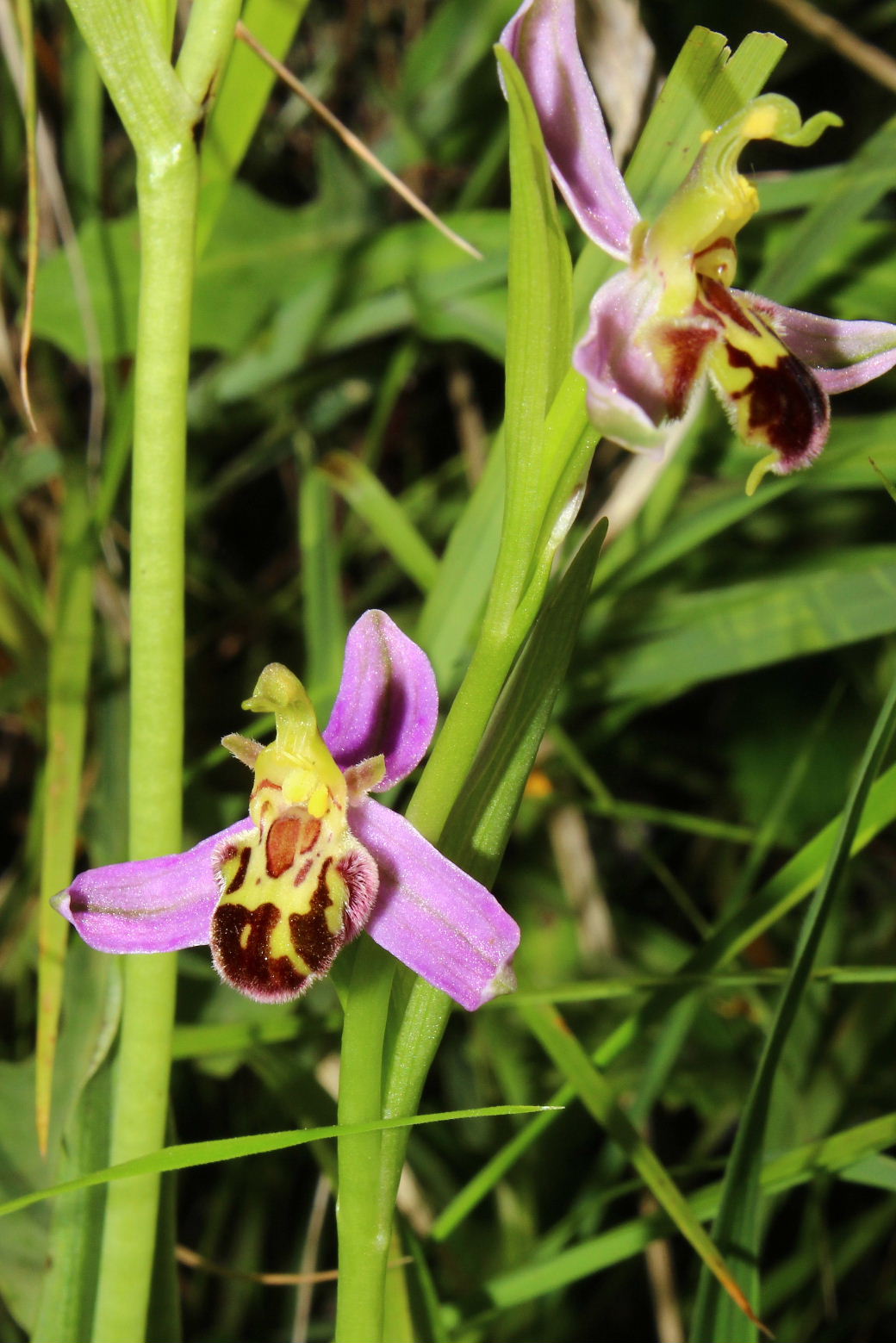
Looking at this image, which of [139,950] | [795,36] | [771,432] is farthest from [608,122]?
[139,950]

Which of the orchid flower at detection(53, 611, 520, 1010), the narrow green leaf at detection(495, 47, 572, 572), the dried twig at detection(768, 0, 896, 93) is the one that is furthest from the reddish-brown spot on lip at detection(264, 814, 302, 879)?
the dried twig at detection(768, 0, 896, 93)

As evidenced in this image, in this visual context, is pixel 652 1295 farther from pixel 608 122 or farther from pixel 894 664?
pixel 608 122

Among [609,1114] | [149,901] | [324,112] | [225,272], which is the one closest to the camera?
[149,901]

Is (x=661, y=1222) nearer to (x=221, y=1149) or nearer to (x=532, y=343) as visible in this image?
(x=221, y=1149)

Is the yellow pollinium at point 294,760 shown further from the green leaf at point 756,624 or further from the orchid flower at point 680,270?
the green leaf at point 756,624

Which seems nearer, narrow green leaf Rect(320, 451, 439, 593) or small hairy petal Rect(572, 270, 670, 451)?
small hairy petal Rect(572, 270, 670, 451)

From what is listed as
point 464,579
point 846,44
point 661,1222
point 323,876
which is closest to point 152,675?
point 323,876

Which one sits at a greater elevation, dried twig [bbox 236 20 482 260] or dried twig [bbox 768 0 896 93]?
dried twig [bbox 236 20 482 260]

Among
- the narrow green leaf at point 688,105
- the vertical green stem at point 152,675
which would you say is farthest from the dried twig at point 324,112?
Result: the vertical green stem at point 152,675

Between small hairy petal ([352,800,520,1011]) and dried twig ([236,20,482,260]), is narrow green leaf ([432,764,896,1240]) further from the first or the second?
dried twig ([236,20,482,260])

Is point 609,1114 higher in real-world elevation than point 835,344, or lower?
lower
